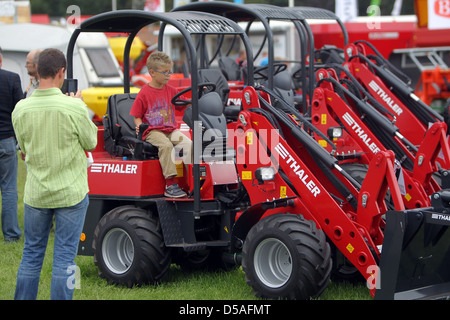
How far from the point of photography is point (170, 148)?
6609mm

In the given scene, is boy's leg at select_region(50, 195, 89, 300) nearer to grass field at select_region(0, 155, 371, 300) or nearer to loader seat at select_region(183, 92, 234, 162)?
grass field at select_region(0, 155, 371, 300)

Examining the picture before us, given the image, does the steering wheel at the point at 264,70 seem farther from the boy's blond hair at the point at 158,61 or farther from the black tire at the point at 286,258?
the black tire at the point at 286,258

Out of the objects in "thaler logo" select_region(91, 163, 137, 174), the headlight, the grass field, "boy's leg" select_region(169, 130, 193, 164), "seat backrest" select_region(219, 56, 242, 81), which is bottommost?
the grass field

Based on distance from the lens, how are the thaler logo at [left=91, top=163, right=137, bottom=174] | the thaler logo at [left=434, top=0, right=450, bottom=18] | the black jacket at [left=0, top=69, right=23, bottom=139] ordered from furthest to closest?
the thaler logo at [left=434, top=0, right=450, bottom=18] → the black jacket at [left=0, top=69, right=23, bottom=139] → the thaler logo at [left=91, top=163, right=137, bottom=174]

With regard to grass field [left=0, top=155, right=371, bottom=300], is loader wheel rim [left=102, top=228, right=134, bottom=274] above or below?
above

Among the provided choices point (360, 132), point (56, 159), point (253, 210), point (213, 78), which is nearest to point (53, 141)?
point (56, 159)

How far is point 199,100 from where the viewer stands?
654 cm

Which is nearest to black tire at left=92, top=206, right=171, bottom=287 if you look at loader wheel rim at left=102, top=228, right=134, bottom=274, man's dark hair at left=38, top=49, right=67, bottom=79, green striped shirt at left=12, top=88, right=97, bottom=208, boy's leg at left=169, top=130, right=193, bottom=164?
loader wheel rim at left=102, top=228, right=134, bottom=274

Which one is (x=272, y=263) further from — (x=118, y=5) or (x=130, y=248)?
(x=118, y=5)

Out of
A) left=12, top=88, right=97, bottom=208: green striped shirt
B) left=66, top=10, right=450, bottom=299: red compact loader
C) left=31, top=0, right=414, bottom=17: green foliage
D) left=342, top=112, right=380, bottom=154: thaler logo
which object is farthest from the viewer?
left=31, top=0, right=414, bottom=17: green foliage

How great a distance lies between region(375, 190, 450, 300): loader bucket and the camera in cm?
535

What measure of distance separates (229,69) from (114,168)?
17.4 ft
